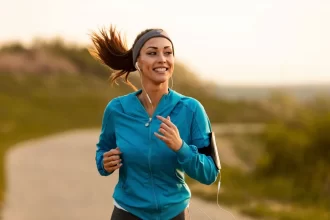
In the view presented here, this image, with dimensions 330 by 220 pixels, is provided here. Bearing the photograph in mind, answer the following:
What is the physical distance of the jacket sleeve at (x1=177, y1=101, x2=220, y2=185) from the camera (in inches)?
115

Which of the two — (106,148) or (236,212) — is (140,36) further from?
(236,212)

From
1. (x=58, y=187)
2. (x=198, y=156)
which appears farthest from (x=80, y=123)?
(x=198, y=156)

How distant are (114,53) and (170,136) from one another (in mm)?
867

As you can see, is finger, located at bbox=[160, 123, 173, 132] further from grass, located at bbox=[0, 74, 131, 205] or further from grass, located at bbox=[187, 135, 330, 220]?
Answer: grass, located at bbox=[0, 74, 131, 205]

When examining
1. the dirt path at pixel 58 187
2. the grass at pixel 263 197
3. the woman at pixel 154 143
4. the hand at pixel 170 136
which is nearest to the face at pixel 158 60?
the woman at pixel 154 143

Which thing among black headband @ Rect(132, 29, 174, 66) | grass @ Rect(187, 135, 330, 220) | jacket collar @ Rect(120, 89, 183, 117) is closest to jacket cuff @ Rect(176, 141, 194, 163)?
jacket collar @ Rect(120, 89, 183, 117)

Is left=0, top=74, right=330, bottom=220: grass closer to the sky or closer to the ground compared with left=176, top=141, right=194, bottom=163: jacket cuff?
closer to the ground

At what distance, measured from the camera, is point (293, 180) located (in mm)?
13625

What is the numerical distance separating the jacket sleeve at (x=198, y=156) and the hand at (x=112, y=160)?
307mm

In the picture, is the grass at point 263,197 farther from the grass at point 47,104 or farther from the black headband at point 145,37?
the grass at point 47,104

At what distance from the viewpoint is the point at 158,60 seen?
3143 millimetres

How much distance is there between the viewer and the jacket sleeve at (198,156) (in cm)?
293

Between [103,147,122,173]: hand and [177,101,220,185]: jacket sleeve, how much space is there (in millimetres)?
307

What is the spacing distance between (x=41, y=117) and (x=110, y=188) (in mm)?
22624
